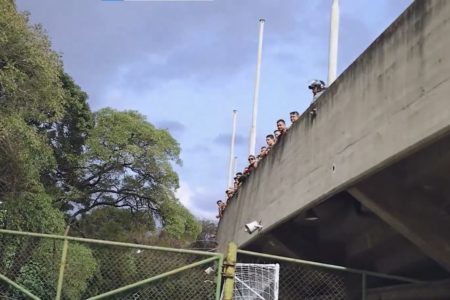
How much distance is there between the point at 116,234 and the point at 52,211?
1277 cm

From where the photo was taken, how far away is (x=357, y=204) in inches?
362

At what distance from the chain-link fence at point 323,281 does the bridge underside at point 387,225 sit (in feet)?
1.59

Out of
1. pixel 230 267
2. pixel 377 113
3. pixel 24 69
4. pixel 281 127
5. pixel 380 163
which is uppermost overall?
pixel 24 69

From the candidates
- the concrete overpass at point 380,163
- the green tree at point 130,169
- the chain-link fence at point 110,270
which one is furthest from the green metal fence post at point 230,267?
the green tree at point 130,169

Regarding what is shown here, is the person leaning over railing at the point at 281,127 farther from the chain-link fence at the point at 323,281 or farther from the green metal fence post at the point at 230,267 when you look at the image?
the green metal fence post at the point at 230,267

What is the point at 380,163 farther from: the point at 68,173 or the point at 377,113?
the point at 68,173

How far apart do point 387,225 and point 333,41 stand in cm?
468

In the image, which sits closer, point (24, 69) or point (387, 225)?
point (387, 225)

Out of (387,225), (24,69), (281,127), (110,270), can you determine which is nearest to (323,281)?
(387,225)

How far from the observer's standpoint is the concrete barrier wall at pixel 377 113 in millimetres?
6121

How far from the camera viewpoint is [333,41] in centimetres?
1234

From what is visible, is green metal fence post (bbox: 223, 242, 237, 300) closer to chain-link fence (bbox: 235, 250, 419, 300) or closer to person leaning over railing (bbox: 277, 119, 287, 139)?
chain-link fence (bbox: 235, 250, 419, 300)

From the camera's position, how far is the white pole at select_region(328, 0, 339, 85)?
471 inches

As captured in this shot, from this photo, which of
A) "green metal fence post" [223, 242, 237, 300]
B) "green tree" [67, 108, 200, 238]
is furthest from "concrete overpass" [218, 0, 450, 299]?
"green tree" [67, 108, 200, 238]
